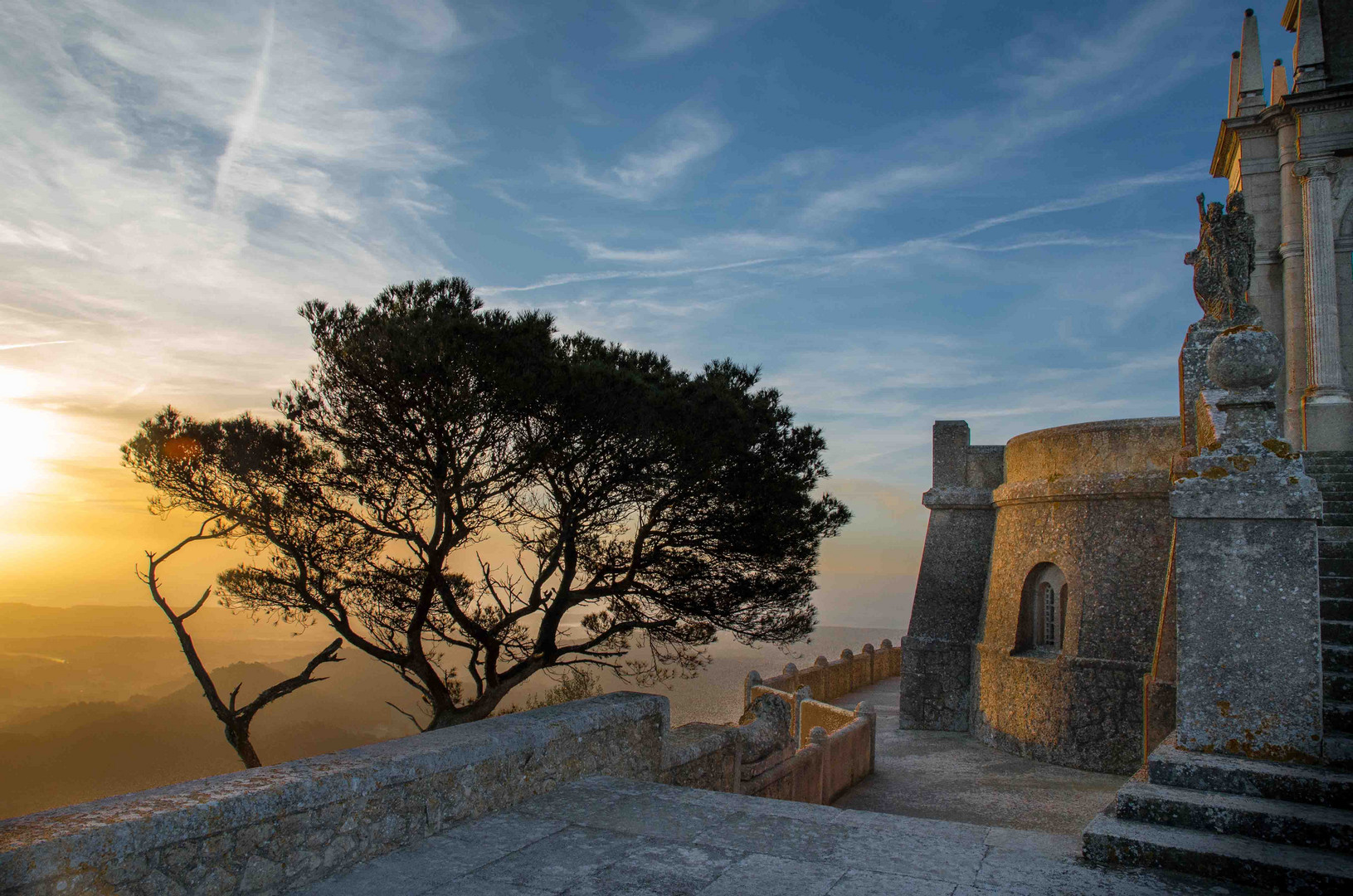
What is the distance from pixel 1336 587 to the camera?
6.23 meters

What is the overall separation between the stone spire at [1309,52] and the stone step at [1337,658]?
1228cm

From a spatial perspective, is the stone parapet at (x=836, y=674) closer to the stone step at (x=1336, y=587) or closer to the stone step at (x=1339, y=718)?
the stone step at (x=1336, y=587)

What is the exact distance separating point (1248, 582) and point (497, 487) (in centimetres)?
877

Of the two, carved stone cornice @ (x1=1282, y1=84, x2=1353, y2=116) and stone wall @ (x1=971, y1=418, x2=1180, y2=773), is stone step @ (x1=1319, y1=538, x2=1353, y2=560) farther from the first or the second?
carved stone cornice @ (x1=1282, y1=84, x2=1353, y2=116)

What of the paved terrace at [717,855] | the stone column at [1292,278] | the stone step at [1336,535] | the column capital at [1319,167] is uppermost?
the column capital at [1319,167]

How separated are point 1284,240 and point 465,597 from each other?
1460 centimetres

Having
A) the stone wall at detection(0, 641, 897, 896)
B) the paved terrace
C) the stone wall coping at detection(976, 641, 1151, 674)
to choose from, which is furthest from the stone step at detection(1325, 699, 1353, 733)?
the stone wall coping at detection(976, 641, 1151, 674)

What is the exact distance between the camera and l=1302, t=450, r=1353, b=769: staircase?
4.91 m

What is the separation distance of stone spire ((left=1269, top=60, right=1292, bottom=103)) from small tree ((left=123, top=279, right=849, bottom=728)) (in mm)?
10757

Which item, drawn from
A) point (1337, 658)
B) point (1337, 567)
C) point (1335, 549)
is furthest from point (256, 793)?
point (1335, 549)

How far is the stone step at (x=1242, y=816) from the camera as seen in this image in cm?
391

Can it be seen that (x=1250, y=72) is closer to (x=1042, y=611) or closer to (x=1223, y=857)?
(x=1042, y=611)

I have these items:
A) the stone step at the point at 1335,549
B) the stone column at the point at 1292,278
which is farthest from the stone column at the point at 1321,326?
the stone step at the point at 1335,549

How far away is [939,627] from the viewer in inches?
630
